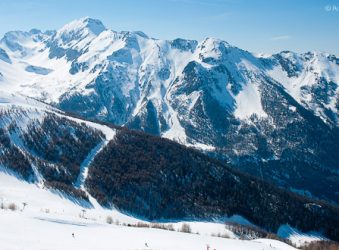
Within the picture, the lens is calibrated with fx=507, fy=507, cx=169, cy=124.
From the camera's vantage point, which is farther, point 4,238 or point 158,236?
point 158,236

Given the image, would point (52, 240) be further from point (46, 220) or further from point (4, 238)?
point (46, 220)

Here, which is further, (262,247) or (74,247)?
(262,247)

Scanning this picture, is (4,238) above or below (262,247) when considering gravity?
above

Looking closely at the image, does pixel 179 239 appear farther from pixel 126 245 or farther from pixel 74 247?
pixel 74 247

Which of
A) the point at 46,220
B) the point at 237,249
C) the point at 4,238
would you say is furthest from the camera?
the point at 46,220

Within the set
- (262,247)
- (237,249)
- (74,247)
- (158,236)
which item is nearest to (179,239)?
(158,236)

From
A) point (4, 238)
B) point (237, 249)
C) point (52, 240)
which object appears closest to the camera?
point (4, 238)

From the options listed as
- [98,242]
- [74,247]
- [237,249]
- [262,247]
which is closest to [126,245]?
[98,242]

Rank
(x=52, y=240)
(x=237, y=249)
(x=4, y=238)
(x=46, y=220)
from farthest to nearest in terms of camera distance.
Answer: (x=46, y=220) < (x=237, y=249) < (x=52, y=240) < (x=4, y=238)

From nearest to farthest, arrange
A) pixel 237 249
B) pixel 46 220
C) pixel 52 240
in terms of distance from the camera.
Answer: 1. pixel 52 240
2. pixel 237 249
3. pixel 46 220
